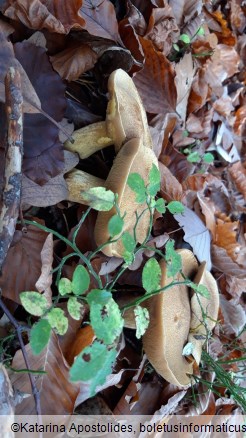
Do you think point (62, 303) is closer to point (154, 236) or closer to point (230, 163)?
point (154, 236)

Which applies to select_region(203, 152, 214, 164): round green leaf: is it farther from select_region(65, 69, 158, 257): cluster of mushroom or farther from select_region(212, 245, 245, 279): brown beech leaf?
select_region(65, 69, 158, 257): cluster of mushroom

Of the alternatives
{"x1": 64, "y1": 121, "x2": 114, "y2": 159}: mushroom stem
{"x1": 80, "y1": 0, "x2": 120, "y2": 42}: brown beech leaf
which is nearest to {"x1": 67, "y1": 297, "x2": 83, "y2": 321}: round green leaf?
{"x1": 64, "y1": 121, "x2": 114, "y2": 159}: mushroom stem

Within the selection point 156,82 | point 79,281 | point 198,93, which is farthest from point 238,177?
point 79,281

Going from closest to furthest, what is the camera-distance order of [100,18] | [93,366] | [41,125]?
[93,366]
[41,125]
[100,18]

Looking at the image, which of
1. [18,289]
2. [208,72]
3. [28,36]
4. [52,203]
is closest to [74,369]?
[18,289]

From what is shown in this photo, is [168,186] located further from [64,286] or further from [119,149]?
[64,286]
